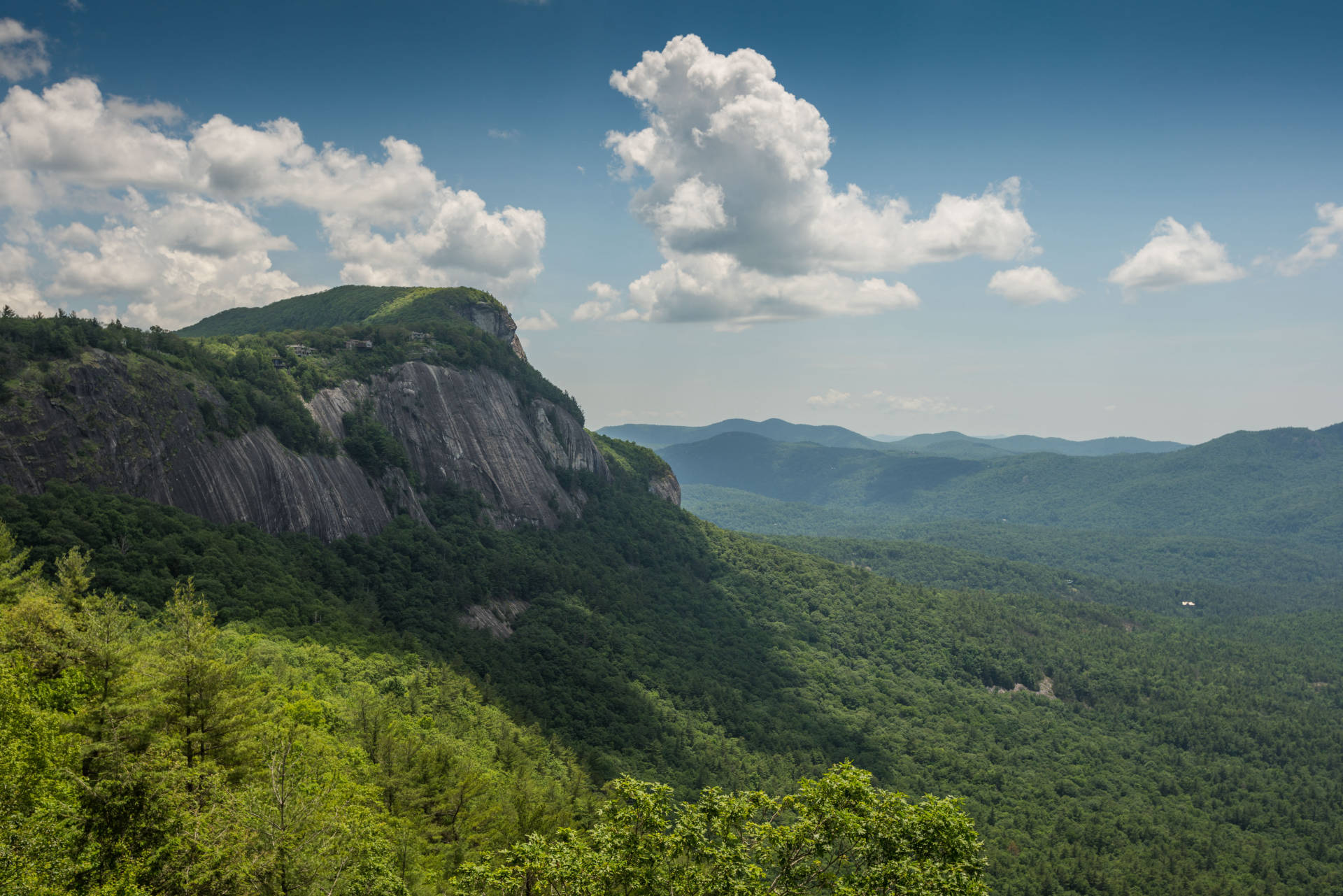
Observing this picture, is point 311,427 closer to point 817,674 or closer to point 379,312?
point 379,312

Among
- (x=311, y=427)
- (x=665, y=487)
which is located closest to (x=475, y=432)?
(x=311, y=427)

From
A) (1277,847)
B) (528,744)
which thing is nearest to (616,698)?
(528,744)

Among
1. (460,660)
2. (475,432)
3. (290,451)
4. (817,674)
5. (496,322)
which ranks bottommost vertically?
(817,674)

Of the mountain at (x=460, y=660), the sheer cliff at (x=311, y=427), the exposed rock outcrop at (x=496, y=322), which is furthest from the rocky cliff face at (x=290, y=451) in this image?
the exposed rock outcrop at (x=496, y=322)

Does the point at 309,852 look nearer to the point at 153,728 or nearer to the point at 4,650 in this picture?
the point at 153,728

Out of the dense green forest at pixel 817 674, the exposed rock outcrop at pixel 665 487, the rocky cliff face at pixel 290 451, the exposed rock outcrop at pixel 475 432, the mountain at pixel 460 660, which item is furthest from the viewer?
the exposed rock outcrop at pixel 665 487

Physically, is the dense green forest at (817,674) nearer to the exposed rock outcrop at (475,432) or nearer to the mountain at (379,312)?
the exposed rock outcrop at (475,432)
